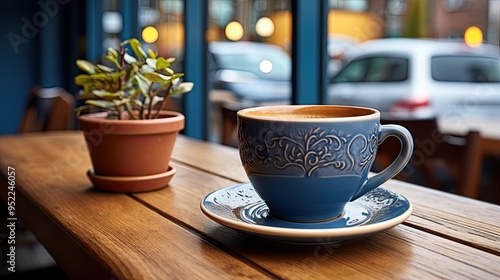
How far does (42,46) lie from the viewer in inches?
178

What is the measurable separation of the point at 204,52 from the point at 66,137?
1168 millimetres

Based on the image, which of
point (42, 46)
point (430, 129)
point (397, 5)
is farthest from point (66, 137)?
point (397, 5)

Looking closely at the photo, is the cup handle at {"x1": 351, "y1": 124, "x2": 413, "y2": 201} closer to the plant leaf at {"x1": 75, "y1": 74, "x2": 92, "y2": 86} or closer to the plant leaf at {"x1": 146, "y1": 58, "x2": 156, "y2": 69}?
the plant leaf at {"x1": 146, "y1": 58, "x2": 156, "y2": 69}

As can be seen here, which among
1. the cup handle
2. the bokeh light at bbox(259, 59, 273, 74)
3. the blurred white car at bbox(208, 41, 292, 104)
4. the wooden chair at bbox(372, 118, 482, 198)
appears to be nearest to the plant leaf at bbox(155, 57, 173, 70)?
the cup handle

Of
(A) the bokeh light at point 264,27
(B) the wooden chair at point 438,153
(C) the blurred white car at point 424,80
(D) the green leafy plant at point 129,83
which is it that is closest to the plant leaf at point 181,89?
(D) the green leafy plant at point 129,83

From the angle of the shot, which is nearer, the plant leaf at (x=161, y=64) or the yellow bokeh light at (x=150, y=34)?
the plant leaf at (x=161, y=64)

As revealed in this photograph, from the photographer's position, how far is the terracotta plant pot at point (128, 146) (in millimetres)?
849

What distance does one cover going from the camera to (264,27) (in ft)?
15.3

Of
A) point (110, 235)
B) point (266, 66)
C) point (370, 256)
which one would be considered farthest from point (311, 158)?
point (266, 66)

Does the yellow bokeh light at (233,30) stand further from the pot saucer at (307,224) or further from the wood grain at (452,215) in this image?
the pot saucer at (307,224)

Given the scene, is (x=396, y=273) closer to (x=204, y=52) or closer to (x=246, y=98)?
(x=204, y=52)

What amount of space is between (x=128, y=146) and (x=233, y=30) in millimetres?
3851

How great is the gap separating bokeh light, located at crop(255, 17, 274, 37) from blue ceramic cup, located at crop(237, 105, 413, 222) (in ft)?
12.9

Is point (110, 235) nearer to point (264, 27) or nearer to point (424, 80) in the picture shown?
point (424, 80)
